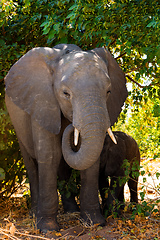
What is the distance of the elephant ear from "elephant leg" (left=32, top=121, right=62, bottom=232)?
91 cm

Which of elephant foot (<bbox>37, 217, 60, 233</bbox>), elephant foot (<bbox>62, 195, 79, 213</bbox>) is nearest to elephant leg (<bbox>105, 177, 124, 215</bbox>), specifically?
elephant foot (<bbox>62, 195, 79, 213</bbox>)

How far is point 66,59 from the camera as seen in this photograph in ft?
14.3

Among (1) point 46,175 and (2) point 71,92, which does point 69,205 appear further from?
(2) point 71,92

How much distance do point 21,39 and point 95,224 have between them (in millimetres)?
3358

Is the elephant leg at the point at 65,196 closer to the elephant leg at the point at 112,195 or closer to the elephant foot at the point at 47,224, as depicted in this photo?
the elephant leg at the point at 112,195

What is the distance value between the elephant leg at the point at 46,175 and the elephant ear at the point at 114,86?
912 millimetres

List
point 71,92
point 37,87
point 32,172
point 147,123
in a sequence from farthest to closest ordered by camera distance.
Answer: point 147,123 < point 32,172 < point 37,87 < point 71,92

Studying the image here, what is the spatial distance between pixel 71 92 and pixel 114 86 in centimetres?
108

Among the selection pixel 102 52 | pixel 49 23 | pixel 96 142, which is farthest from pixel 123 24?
pixel 96 142

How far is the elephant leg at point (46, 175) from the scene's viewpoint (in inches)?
175

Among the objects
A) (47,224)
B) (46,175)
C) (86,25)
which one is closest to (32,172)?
(46,175)

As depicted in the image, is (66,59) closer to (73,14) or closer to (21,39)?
(73,14)

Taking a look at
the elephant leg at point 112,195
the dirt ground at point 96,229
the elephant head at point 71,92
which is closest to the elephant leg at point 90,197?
the dirt ground at point 96,229

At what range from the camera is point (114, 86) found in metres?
4.99
